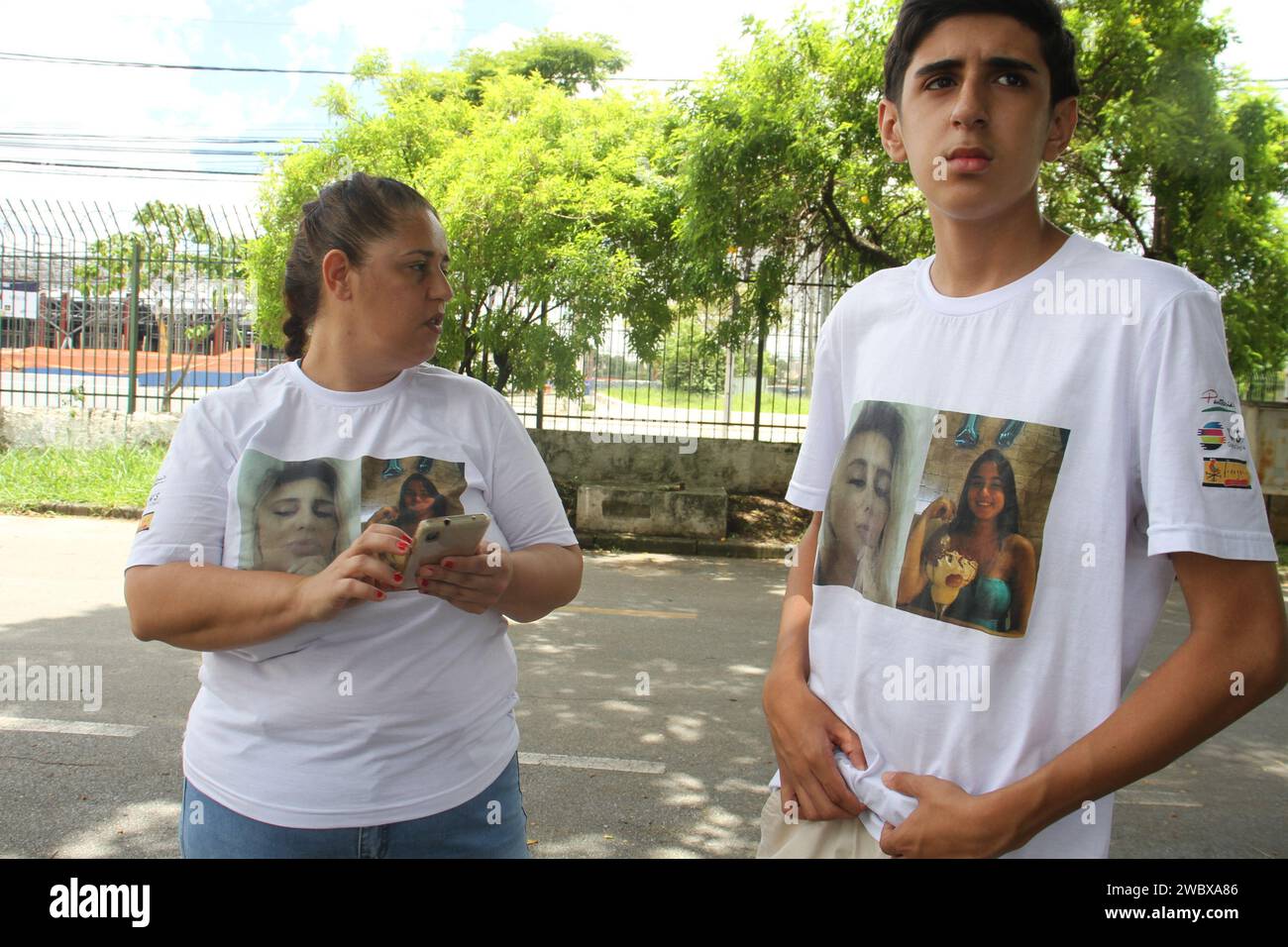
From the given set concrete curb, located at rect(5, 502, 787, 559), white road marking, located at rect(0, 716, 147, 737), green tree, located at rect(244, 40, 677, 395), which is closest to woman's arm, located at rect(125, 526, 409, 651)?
white road marking, located at rect(0, 716, 147, 737)

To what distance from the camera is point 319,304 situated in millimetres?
2141

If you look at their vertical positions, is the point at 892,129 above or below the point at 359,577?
above

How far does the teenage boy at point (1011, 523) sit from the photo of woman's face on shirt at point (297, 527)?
843mm

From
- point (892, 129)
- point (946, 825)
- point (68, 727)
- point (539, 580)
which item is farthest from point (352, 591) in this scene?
point (68, 727)

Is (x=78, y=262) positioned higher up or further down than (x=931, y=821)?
higher up

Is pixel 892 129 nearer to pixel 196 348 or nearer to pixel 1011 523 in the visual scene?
pixel 1011 523

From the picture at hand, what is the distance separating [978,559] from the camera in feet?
4.67

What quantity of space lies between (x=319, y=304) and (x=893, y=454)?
47.6 inches

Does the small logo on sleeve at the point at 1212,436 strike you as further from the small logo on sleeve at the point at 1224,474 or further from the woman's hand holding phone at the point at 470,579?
the woman's hand holding phone at the point at 470,579

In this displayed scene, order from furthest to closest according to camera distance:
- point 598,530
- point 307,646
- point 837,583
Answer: point 598,530, point 307,646, point 837,583

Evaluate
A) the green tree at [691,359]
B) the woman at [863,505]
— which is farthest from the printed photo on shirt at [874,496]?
the green tree at [691,359]

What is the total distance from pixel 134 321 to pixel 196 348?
0.73 meters

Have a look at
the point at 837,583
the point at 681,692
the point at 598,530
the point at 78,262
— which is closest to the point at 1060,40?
the point at 837,583
